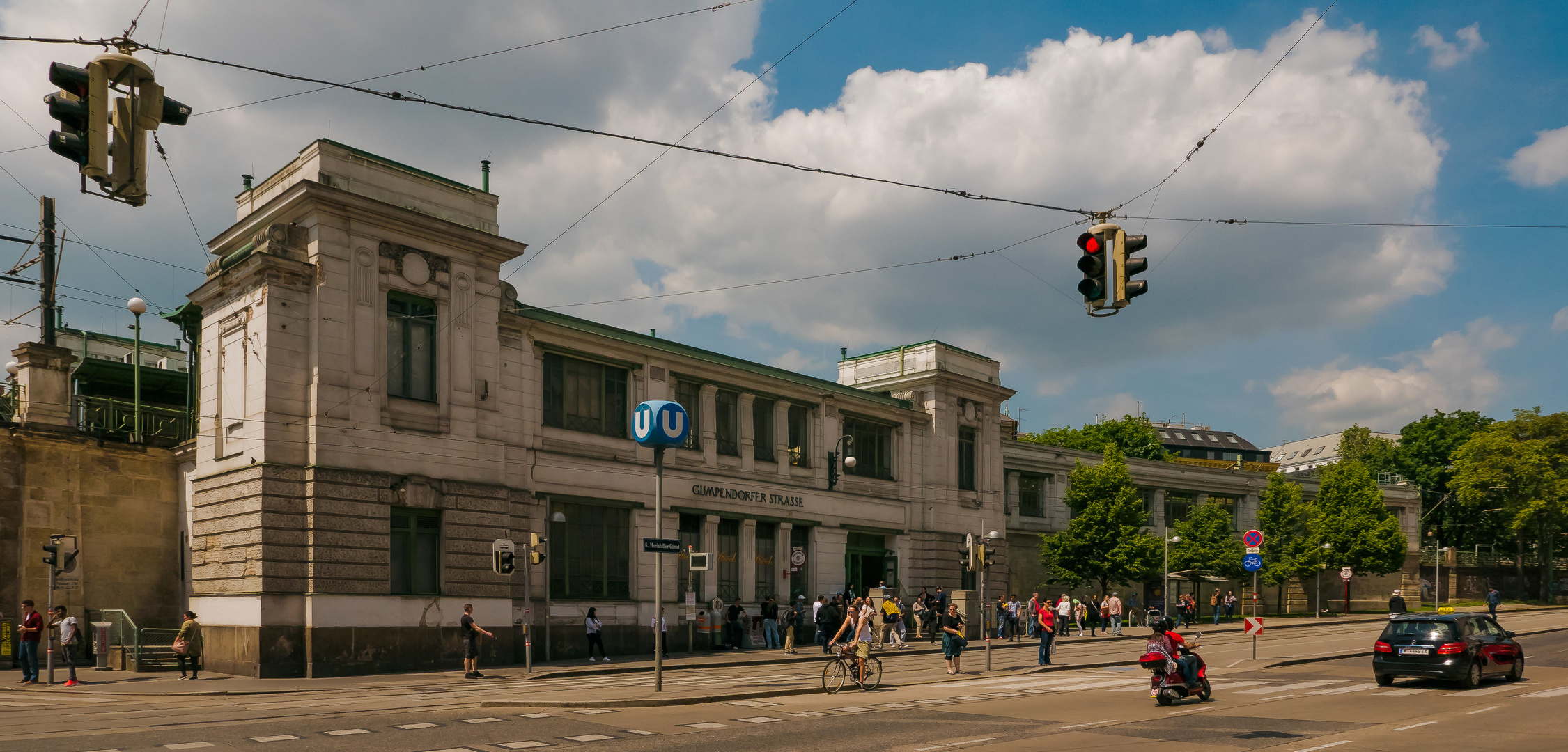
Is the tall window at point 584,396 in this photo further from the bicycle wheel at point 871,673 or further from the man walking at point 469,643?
the bicycle wheel at point 871,673

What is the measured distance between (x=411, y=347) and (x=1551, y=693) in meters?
25.7

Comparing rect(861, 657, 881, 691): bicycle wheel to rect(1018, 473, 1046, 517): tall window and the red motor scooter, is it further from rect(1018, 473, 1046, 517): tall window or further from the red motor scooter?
rect(1018, 473, 1046, 517): tall window

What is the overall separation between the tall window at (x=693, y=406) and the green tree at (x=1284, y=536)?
3952cm

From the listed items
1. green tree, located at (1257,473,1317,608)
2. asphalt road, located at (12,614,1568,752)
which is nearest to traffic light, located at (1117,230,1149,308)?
asphalt road, located at (12,614,1568,752)

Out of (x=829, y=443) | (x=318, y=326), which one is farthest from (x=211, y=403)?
(x=829, y=443)

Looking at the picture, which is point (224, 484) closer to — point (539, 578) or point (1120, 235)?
point (539, 578)

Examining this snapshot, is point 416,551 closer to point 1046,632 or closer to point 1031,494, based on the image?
point 1046,632

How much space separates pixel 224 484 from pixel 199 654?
13.5ft

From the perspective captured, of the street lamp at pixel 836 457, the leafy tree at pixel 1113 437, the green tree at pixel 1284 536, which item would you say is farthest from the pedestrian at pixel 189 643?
the leafy tree at pixel 1113 437

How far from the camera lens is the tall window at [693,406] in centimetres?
3656

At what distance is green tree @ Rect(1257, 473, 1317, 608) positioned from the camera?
6253 centimetres

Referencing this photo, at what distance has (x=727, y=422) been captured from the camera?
1505 inches

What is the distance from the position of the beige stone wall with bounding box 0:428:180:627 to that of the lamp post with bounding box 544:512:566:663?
10.4 m

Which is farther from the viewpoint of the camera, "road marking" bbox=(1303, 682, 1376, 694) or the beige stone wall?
the beige stone wall
